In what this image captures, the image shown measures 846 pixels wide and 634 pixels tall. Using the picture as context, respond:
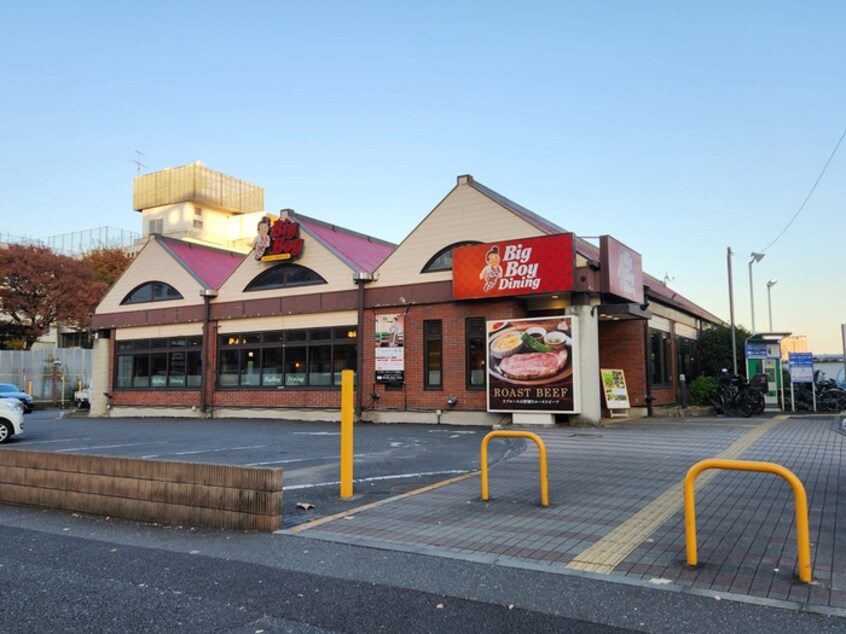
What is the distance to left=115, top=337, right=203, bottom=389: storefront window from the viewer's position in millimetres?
25484

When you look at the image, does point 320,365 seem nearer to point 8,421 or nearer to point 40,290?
point 8,421

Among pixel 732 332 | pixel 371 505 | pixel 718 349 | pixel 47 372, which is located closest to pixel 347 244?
pixel 732 332

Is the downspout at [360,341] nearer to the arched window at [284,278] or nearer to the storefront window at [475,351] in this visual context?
the arched window at [284,278]

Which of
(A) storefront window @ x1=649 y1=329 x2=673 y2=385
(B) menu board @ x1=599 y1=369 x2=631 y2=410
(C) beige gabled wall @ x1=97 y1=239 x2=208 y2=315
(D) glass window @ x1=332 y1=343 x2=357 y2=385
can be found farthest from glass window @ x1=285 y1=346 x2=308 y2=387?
(A) storefront window @ x1=649 y1=329 x2=673 y2=385

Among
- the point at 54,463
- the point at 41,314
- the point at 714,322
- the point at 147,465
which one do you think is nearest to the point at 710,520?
the point at 147,465

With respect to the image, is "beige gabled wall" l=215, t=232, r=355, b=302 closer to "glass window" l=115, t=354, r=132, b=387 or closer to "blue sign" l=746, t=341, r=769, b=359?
"glass window" l=115, t=354, r=132, b=387

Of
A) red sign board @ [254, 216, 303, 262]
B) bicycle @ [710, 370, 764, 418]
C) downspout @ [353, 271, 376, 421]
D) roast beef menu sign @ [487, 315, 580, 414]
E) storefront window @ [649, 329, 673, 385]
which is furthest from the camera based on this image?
red sign board @ [254, 216, 303, 262]

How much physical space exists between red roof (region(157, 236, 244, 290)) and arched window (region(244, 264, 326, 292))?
2202mm

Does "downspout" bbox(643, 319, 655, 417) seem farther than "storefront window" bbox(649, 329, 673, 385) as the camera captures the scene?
No

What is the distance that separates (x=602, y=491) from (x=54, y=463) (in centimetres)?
698

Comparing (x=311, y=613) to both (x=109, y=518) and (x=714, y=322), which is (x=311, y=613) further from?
(x=714, y=322)

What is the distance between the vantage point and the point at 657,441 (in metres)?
13.2

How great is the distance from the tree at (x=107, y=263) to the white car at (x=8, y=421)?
4418 cm

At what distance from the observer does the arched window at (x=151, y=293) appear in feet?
87.6
